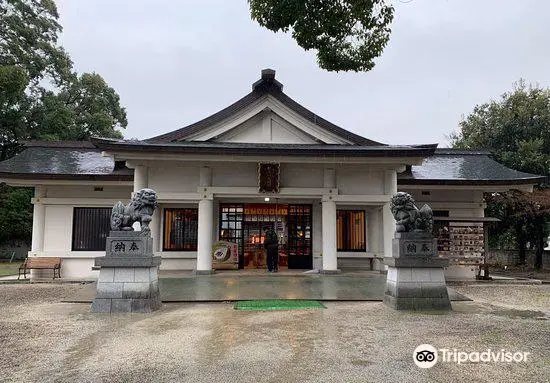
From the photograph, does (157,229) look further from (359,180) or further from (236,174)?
(359,180)

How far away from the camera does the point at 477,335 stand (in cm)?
677

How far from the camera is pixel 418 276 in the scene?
899 centimetres

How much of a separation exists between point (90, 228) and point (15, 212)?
1397cm

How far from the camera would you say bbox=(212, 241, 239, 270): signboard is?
1539 cm

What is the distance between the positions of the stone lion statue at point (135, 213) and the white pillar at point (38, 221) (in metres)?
8.33

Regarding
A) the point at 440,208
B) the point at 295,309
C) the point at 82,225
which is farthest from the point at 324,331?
the point at 82,225

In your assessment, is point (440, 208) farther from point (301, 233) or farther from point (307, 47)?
point (307, 47)

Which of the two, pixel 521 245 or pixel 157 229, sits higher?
pixel 157 229

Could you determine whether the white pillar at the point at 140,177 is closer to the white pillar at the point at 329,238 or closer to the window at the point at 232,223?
the window at the point at 232,223

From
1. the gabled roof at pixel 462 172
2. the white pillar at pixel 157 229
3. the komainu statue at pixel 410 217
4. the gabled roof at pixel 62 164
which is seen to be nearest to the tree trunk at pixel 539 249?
the gabled roof at pixel 462 172

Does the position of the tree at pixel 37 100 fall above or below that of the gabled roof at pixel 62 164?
above

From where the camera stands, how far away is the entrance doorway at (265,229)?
16.2m

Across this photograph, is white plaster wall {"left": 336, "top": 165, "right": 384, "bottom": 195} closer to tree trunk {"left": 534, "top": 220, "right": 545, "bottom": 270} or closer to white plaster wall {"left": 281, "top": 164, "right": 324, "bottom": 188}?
white plaster wall {"left": 281, "top": 164, "right": 324, "bottom": 188}

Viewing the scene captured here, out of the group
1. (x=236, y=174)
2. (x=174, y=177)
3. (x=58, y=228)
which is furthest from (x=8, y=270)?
(x=236, y=174)
